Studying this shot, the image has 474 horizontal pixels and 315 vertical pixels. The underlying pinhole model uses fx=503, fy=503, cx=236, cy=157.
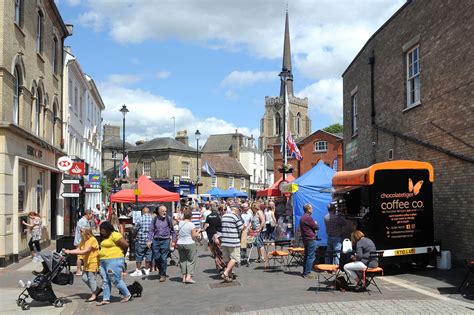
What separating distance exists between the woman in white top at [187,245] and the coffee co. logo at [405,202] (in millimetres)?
4520

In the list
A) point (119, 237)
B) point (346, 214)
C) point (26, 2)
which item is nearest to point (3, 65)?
point (26, 2)

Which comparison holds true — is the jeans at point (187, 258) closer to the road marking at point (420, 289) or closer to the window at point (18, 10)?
the road marking at point (420, 289)

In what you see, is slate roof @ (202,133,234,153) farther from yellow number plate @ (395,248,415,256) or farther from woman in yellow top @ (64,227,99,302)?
A: woman in yellow top @ (64,227,99,302)

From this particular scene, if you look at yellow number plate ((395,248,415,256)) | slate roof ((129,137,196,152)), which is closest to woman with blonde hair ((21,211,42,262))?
yellow number plate ((395,248,415,256))

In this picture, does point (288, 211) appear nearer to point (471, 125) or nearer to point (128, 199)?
point (128, 199)

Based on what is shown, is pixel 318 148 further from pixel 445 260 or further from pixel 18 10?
pixel 445 260

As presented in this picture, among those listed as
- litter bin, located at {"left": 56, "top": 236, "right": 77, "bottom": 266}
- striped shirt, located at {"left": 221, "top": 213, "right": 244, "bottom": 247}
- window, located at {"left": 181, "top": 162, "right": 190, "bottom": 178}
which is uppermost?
window, located at {"left": 181, "top": 162, "right": 190, "bottom": 178}

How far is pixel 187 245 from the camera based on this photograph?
11.4 m

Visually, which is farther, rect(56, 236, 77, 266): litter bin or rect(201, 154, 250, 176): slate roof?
rect(201, 154, 250, 176): slate roof

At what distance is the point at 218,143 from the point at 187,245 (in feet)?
259

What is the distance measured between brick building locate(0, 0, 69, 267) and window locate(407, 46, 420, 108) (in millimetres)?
11690

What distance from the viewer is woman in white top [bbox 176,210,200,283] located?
11.4 metres

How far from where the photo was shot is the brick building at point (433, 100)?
11969mm

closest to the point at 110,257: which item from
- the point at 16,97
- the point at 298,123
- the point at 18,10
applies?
the point at 16,97
